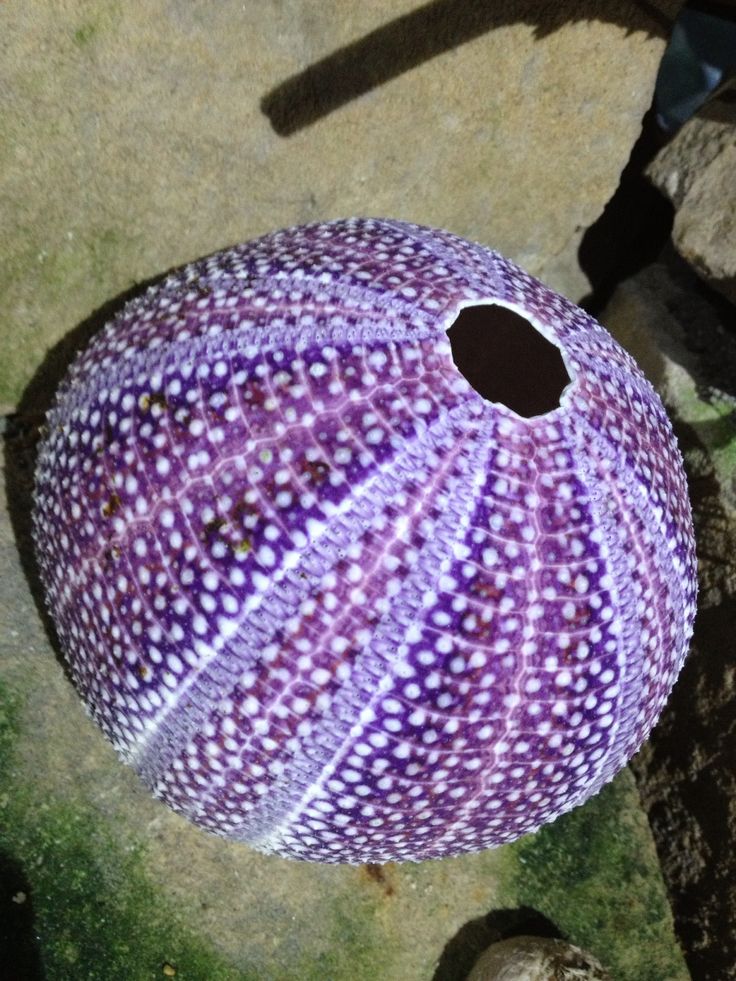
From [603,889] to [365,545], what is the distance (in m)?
1.06

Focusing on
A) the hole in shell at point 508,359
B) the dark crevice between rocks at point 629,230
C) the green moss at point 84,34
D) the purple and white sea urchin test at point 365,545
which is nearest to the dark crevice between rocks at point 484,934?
the purple and white sea urchin test at point 365,545

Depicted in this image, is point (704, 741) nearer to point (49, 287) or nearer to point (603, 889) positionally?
point (603, 889)

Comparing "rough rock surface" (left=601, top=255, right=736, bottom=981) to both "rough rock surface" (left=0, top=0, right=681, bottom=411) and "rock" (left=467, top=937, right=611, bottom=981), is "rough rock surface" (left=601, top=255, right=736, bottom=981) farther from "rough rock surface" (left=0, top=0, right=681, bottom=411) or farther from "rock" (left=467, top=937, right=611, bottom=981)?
"rough rock surface" (left=0, top=0, right=681, bottom=411)

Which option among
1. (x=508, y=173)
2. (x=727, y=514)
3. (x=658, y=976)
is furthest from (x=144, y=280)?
(x=658, y=976)

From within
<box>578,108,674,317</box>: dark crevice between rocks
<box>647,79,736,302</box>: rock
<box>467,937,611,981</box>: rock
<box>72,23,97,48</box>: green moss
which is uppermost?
<box>72,23,97,48</box>: green moss

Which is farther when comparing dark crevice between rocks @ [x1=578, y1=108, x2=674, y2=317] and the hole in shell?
dark crevice between rocks @ [x1=578, y1=108, x2=674, y2=317]

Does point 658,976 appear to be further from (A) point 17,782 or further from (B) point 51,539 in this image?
(B) point 51,539

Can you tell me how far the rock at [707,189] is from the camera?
5.99 ft

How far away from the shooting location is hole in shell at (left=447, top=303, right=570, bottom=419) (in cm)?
115

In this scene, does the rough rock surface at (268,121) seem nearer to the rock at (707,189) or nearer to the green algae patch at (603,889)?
the rock at (707,189)

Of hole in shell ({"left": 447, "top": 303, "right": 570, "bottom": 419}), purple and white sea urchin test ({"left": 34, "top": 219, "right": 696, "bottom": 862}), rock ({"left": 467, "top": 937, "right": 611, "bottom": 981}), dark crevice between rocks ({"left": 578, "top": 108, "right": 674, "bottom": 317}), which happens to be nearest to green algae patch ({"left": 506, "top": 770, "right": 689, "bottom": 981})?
rock ({"left": 467, "top": 937, "right": 611, "bottom": 981})

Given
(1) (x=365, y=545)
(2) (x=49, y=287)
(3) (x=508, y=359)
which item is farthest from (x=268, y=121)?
(1) (x=365, y=545)

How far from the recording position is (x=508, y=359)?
1167 mm

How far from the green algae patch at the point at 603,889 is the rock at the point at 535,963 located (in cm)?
11
